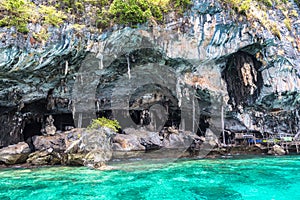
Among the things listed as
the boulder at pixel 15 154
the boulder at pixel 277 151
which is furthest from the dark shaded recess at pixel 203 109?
the boulder at pixel 15 154

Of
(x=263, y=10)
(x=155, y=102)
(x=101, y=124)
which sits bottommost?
(x=101, y=124)

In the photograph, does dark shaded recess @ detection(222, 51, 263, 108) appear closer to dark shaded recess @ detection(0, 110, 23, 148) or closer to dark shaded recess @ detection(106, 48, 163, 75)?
dark shaded recess @ detection(106, 48, 163, 75)

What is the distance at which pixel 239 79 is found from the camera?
16875 mm

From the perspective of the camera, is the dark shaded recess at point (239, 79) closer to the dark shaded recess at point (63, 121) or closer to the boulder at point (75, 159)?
the boulder at point (75, 159)

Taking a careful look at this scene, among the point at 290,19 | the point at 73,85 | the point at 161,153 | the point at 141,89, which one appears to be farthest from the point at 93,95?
the point at 290,19

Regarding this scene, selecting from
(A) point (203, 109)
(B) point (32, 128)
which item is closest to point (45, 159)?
(B) point (32, 128)

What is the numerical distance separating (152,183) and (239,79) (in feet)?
35.7

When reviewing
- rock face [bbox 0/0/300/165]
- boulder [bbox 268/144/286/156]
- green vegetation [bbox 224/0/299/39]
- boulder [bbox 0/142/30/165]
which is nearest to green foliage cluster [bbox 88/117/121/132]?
rock face [bbox 0/0/300/165]

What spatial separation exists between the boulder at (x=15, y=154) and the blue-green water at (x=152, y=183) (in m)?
1.63

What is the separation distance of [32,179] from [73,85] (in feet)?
21.4

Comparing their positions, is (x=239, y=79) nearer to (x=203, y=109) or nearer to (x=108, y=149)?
(x=203, y=109)

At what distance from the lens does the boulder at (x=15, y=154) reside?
12.7m

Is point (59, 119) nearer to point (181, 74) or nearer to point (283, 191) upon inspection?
point (181, 74)

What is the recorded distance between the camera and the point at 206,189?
7867mm
